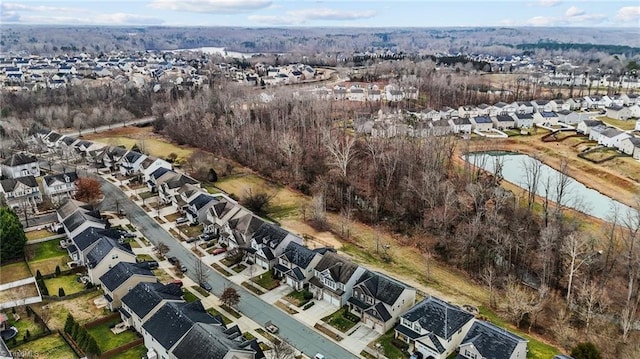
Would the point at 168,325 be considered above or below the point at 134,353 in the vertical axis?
above

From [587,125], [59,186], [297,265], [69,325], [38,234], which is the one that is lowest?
[38,234]

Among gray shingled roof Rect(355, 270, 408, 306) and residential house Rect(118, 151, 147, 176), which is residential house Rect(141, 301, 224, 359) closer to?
gray shingled roof Rect(355, 270, 408, 306)

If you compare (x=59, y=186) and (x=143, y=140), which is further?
(x=143, y=140)

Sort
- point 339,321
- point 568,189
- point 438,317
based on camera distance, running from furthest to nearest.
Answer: point 568,189
point 339,321
point 438,317

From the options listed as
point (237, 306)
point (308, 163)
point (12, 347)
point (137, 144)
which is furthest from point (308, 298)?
point (137, 144)

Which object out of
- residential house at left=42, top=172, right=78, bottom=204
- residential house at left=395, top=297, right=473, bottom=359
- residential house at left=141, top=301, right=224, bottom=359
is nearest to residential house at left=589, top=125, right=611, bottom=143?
residential house at left=395, top=297, right=473, bottom=359

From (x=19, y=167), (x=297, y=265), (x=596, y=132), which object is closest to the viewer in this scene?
(x=297, y=265)

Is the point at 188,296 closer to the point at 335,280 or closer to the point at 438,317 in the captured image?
the point at 335,280

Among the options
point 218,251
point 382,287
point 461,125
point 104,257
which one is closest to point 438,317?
point 382,287

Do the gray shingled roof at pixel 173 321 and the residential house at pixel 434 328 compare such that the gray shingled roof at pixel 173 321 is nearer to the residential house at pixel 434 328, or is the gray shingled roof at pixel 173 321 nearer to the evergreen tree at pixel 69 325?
the evergreen tree at pixel 69 325
